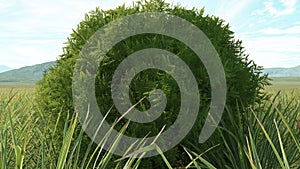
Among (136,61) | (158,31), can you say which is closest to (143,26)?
(158,31)

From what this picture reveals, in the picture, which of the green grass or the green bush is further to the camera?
the green grass

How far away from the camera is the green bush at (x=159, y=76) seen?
320 cm

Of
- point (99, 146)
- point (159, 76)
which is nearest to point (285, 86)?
point (159, 76)

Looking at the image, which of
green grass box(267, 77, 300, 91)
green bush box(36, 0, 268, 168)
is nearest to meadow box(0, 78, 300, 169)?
green bush box(36, 0, 268, 168)

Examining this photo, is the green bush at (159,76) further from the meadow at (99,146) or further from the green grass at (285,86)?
the green grass at (285,86)

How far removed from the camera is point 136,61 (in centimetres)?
326

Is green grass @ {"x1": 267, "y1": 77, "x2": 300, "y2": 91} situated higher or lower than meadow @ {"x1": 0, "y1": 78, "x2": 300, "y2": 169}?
lower

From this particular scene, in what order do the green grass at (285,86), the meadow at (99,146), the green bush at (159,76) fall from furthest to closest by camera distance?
the green grass at (285,86), the green bush at (159,76), the meadow at (99,146)

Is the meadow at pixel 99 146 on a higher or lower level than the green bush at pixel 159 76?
lower

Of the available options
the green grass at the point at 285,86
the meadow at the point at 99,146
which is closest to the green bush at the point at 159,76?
the meadow at the point at 99,146

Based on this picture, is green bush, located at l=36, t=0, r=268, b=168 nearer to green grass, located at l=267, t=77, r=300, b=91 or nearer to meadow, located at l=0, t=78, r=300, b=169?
meadow, located at l=0, t=78, r=300, b=169

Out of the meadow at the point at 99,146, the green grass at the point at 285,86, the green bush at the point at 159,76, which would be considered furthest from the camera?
the green grass at the point at 285,86

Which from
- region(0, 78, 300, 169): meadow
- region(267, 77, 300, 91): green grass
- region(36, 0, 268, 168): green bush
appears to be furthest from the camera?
region(267, 77, 300, 91): green grass

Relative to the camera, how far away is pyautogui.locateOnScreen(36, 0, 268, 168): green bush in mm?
3201
